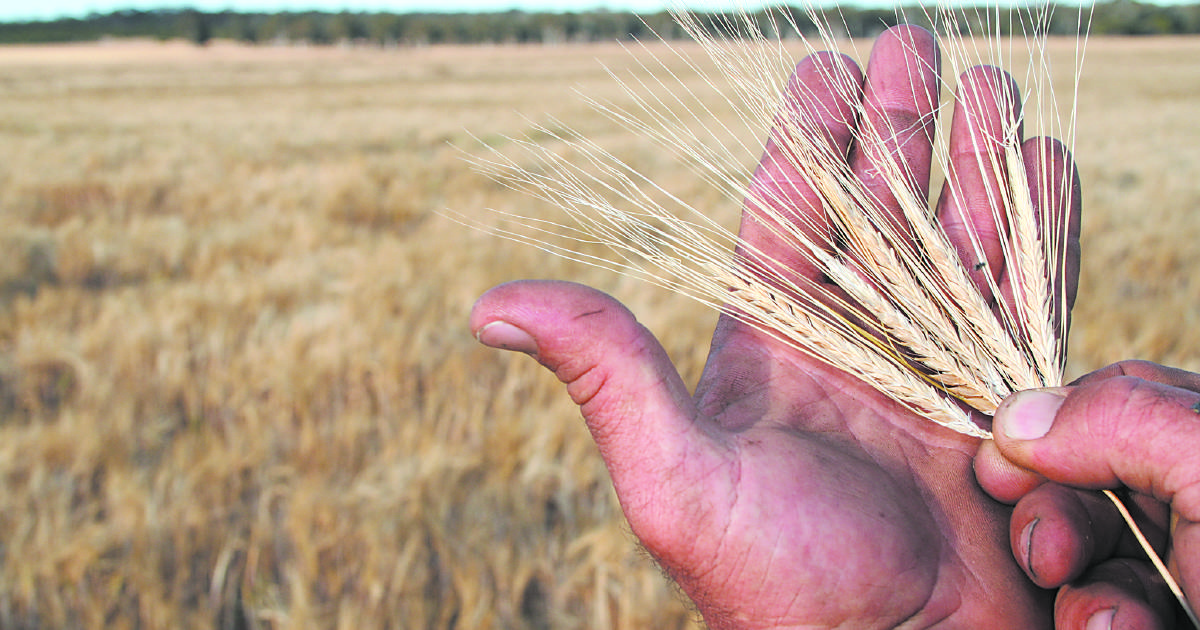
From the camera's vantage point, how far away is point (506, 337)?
92 cm

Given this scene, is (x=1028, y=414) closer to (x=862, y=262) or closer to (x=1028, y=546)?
(x=1028, y=546)

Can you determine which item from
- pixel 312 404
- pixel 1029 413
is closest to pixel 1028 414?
pixel 1029 413

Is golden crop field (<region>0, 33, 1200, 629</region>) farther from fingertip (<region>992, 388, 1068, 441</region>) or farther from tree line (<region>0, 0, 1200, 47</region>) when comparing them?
tree line (<region>0, 0, 1200, 47</region>)

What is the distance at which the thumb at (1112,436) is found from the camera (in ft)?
2.80

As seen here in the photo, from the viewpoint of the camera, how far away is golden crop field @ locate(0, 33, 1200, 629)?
5.44 ft

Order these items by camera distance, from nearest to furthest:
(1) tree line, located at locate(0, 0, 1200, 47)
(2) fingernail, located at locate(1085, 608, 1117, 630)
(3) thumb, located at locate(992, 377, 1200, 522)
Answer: (3) thumb, located at locate(992, 377, 1200, 522) < (2) fingernail, located at locate(1085, 608, 1117, 630) < (1) tree line, located at locate(0, 0, 1200, 47)

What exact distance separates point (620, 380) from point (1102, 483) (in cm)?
66

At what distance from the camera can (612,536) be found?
68.1 inches

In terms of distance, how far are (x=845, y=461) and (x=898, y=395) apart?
0.15 meters

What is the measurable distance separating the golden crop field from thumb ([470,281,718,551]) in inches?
14.1

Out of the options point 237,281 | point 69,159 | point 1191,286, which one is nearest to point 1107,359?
point 1191,286

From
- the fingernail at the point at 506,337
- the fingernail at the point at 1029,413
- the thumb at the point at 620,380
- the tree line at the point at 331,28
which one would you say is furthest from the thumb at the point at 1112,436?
the tree line at the point at 331,28

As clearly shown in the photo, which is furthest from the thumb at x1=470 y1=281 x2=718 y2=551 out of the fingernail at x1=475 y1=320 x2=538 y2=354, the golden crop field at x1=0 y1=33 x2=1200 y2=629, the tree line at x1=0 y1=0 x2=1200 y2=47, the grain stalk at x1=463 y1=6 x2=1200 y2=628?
the tree line at x1=0 y1=0 x2=1200 y2=47

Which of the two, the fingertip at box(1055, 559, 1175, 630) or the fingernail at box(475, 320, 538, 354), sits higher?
the fingernail at box(475, 320, 538, 354)
